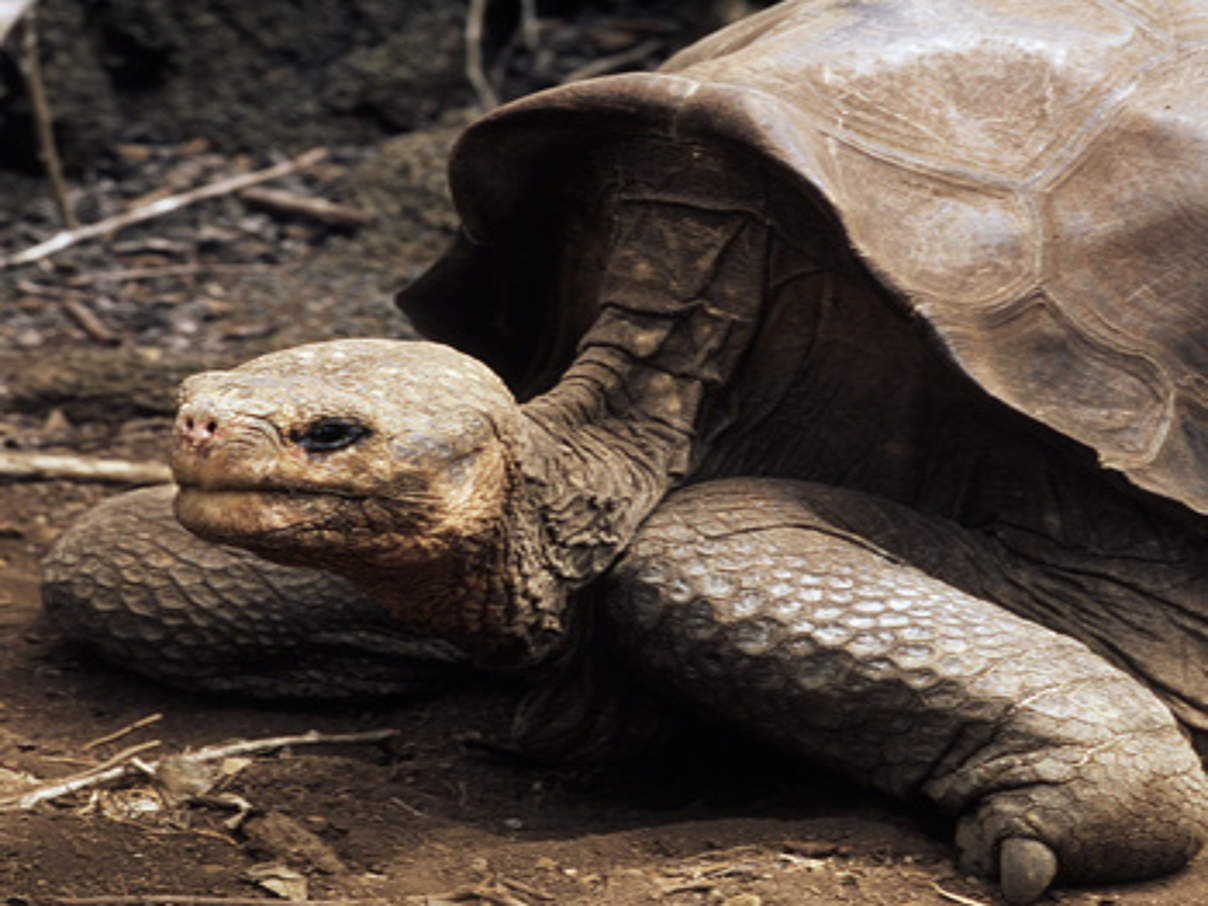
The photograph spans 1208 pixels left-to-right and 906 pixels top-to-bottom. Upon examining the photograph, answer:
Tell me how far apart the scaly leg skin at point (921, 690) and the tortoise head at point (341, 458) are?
435 millimetres

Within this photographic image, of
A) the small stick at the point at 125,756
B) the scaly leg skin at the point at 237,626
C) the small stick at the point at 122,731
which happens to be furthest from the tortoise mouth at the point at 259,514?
the scaly leg skin at the point at 237,626

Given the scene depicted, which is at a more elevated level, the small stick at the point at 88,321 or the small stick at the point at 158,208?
the small stick at the point at 158,208

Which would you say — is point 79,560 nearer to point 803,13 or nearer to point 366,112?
point 803,13

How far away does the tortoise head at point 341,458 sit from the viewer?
2604mm

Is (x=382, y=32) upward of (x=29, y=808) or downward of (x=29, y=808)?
upward

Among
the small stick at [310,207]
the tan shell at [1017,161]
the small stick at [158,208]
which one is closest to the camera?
the tan shell at [1017,161]

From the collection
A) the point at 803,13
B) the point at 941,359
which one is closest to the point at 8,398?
the point at 803,13

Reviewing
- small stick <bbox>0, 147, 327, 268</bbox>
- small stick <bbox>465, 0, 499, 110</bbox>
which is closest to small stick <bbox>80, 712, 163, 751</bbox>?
small stick <bbox>0, 147, 327, 268</bbox>

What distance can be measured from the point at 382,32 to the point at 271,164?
2.56 feet

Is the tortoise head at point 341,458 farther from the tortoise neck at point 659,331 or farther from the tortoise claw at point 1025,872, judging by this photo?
the tortoise claw at point 1025,872

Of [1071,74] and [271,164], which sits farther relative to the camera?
[271,164]

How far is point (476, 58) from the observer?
7.51m

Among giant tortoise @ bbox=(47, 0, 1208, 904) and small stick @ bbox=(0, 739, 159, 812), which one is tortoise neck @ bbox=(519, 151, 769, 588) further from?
small stick @ bbox=(0, 739, 159, 812)

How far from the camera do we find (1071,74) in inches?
135
